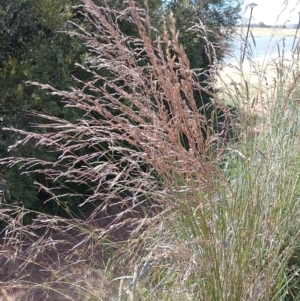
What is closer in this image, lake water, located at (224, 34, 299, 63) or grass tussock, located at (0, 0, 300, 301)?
grass tussock, located at (0, 0, 300, 301)

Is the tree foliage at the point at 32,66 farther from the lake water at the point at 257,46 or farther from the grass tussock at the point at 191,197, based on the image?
the grass tussock at the point at 191,197

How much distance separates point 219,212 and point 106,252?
825 mm

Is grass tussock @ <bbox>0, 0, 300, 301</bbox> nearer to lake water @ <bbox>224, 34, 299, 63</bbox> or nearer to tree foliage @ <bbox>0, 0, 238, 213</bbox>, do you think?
lake water @ <bbox>224, 34, 299, 63</bbox>

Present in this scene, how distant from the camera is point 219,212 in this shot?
199 cm

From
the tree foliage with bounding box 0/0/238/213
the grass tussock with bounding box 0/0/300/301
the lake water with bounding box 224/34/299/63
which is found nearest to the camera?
the grass tussock with bounding box 0/0/300/301

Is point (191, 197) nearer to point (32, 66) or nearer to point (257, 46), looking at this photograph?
point (257, 46)

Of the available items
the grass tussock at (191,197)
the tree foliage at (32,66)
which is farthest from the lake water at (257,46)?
the tree foliage at (32,66)

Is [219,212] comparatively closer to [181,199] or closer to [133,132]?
[181,199]

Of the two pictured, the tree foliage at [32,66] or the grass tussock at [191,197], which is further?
the tree foliage at [32,66]

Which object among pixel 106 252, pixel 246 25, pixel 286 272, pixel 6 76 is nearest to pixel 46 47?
pixel 6 76

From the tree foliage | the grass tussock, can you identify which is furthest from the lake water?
the tree foliage

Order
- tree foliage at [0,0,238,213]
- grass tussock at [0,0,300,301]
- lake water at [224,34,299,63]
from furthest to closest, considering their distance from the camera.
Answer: tree foliage at [0,0,238,213] < lake water at [224,34,299,63] < grass tussock at [0,0,300,301]

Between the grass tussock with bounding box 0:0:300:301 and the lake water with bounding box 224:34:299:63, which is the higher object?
the lake water with bounding box 224:34:299:63

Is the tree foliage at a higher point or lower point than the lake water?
lower
